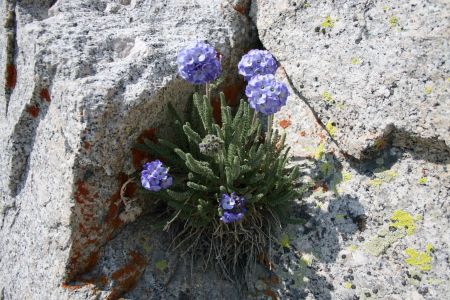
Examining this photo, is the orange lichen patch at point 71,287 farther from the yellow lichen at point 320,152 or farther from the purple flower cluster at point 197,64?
the yellow lichen at point 320,152

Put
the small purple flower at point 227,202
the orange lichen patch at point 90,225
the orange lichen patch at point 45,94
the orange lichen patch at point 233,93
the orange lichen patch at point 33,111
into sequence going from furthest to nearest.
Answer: the orange lichen patch at point 233,93, the orange lichen patch at point 33,111, the orange lichen patch at point 45,94, the orange lichen patch at point 90,225, the small purple flower at point 227,202

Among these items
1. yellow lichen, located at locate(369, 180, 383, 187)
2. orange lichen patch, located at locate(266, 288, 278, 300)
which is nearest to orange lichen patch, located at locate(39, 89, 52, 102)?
orange lichen patch, located at locate(266, 288, 278, 300)

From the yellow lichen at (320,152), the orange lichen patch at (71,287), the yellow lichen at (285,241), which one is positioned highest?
the yellow lichen at (320,152)

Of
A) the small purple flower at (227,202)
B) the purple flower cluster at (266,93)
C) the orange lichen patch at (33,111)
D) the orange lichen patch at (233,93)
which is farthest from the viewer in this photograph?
the orange lichen patch at (233,93)

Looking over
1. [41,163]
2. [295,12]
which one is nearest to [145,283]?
[41,163]

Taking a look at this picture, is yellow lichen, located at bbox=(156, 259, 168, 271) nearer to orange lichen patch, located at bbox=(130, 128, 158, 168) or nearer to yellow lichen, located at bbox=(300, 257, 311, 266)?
orange lichen patch, located at bbox=(130, 128, 158, 168)

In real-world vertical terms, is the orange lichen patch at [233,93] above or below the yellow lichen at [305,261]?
above

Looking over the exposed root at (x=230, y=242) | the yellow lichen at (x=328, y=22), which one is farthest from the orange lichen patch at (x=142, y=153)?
the yellow lichen at (x=328, y=22)

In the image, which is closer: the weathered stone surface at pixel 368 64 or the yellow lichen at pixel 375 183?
the weathered stone surface at pixel 368 64
